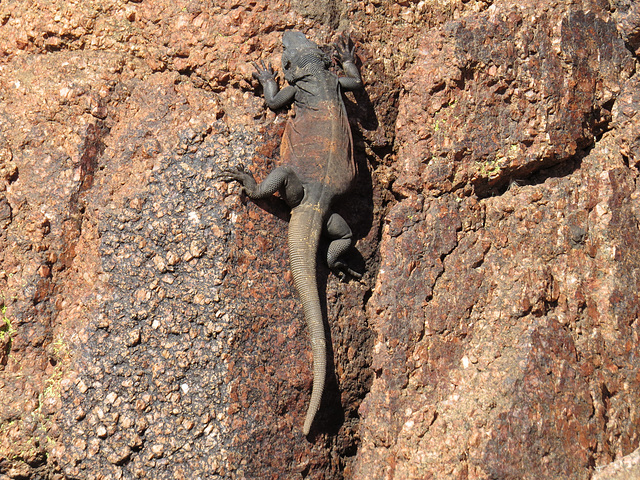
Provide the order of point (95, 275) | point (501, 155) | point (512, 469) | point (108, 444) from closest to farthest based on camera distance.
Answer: point (512, 469), point (108, 444), point (95, 275), point (501, 155)

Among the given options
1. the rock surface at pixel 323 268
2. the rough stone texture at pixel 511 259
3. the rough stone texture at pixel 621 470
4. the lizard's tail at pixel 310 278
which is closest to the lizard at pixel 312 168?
the lizard's tail at pixel 310 278

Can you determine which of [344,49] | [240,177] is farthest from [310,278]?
[344,49]

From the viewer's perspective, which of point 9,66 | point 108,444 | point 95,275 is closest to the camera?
point 108,444

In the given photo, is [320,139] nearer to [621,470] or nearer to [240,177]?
[240,177]

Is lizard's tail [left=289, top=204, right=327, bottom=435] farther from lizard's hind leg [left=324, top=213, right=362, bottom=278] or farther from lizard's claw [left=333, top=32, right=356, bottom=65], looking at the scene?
lizard's claw [left=333, top=32, right=356, bottom=65]

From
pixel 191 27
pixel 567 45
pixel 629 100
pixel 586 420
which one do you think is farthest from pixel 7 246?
pixel 629 100

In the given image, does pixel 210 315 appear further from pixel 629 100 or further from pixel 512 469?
pixel 629 100
